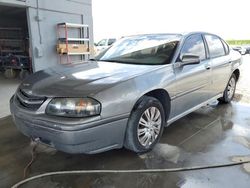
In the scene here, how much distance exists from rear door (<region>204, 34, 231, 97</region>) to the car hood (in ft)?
5.09

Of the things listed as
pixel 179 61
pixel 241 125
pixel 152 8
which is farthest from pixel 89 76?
pixel 152 8

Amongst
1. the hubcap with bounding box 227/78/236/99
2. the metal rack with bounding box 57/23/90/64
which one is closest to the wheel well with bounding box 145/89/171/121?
the hubcap with bounding box 227/78/236/99

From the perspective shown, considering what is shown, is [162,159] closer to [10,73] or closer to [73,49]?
[73,49]

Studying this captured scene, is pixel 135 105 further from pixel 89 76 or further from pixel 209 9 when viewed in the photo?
pixel 209 9

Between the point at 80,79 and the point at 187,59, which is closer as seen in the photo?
the point at 80,79

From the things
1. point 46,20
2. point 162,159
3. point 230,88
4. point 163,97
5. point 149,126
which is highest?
point 46,20

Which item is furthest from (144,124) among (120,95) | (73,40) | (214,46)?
(73,40)

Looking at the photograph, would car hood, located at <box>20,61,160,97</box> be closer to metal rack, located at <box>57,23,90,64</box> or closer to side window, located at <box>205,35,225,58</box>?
side window, located at <box>205,35,225,58</box>

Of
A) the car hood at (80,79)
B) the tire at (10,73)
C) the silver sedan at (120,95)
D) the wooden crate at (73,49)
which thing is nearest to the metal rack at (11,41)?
the tire at (10,73)

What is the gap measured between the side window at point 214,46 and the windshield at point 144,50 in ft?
2.83

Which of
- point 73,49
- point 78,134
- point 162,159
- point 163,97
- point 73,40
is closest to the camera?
point 78,134

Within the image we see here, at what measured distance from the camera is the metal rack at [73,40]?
8.05 m

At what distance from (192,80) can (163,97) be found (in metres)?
0.64

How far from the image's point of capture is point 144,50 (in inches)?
141
